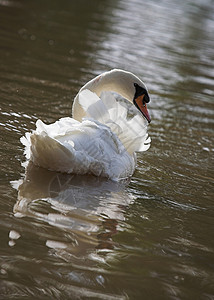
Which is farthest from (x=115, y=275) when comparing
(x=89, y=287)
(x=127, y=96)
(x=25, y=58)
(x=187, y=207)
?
(x=25, y=58)

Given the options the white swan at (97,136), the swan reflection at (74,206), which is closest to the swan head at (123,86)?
the white swan at (97,136)

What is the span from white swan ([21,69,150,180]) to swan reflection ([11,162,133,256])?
0.52 feet

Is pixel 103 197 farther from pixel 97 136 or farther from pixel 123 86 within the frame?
pixel 123 86

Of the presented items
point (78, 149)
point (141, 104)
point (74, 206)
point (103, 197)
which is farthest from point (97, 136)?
point (141, 104)

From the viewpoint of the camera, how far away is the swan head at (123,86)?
7312 millimetres

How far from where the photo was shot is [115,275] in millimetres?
4242

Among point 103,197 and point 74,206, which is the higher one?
point 74,206

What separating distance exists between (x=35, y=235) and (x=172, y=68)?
392 inches

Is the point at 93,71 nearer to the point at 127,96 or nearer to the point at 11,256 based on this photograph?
the point at 127,96

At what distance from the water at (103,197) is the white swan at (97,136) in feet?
0.61

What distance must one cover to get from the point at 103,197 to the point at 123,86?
192cm

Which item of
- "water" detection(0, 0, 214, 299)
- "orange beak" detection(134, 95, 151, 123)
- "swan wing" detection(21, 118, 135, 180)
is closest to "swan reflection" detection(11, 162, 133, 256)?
"water" detection(0, 0, 214, 299)

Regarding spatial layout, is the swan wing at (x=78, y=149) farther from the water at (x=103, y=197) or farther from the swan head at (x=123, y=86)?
the swan head at (x=123, y=86)

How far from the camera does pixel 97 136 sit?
251 inches
